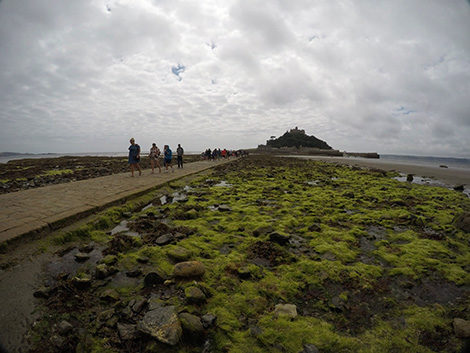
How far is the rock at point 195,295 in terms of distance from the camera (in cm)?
274

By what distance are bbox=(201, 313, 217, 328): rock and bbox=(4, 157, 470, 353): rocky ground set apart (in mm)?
12

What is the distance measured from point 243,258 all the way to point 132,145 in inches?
423

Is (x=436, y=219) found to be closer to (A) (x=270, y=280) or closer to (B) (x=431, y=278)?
(B) (x=431, y=278)

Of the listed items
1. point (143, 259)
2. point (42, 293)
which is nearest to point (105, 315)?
point (42, 293)

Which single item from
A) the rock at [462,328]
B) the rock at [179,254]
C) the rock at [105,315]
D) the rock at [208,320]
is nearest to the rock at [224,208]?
the rock at [179,254]

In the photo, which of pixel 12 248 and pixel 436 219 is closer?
pixel 12 248

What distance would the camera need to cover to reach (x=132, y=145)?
12.2 m

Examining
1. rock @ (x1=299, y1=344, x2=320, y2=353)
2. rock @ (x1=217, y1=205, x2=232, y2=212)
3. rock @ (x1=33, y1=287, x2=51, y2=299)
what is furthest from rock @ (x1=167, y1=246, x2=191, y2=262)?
rock @ (x1=217, y1=205, x2=232, y2=212)

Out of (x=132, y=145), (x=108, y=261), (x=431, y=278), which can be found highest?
(x=132, y=145)

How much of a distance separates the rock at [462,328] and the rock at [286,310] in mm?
1808

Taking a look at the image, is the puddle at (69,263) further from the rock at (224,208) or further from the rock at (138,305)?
the rock at (224,208)

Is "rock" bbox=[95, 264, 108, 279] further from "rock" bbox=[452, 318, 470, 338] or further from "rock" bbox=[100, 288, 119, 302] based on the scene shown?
"rock" bbox=[452, 318, 470, 338]

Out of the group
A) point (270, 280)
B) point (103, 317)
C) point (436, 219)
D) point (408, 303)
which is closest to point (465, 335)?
point (408, 303)

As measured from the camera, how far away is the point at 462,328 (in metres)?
2.40
